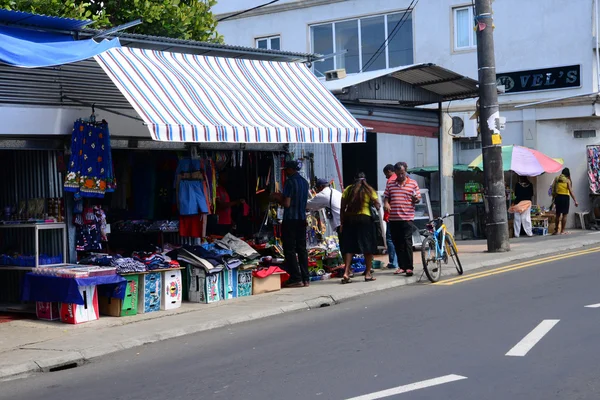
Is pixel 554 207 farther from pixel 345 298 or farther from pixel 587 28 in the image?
pixel 345 298

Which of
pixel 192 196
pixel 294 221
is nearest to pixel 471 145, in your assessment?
pixel 294 221

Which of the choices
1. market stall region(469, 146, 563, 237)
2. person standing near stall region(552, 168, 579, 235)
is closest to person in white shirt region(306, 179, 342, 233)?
market stall region(469, 146, 563, 237)

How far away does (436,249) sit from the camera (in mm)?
13594

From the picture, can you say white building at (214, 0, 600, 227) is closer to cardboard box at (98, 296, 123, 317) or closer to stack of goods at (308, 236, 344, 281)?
stack of goods at (308, 236, 344, 281)

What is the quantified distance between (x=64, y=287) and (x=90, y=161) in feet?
5.80

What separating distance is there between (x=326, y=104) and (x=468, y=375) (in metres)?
7.30

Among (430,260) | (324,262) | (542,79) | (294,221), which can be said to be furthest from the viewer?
(542,79)

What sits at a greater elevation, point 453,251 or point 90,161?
point 90,161

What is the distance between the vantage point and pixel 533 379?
22.5ft

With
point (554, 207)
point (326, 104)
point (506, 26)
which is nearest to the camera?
point (326, 104)

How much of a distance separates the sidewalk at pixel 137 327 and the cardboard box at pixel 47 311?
20cm

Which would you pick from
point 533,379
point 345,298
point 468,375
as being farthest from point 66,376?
point 345,298

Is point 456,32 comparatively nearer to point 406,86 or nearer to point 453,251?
point 406,86

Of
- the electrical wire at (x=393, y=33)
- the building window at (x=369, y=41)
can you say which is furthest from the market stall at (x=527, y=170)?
the electrical wire at (x=393, y=33)
